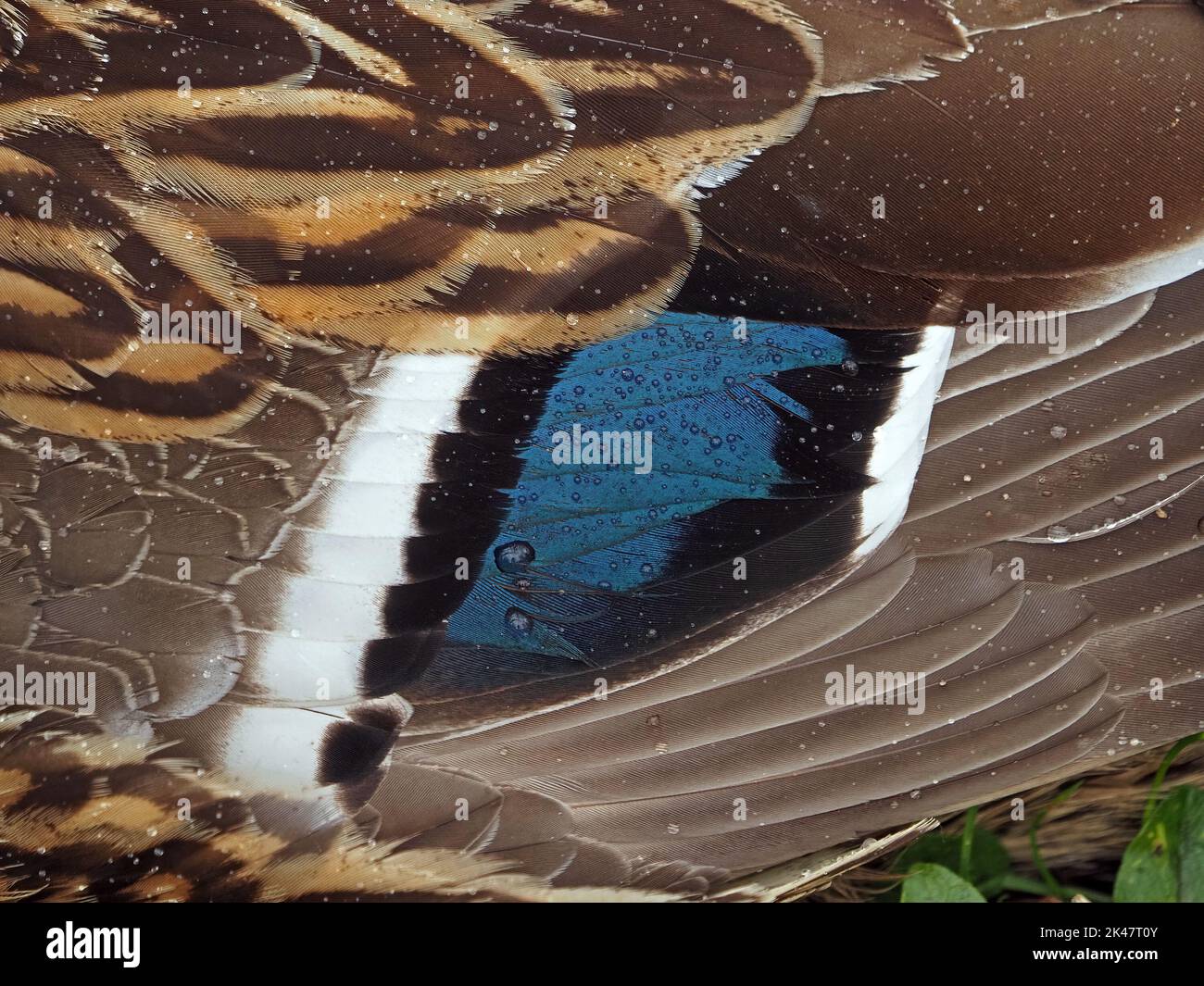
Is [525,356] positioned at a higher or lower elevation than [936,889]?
higher

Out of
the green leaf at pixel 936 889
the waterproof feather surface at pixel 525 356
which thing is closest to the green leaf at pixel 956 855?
the green leaf at pixel 936 889

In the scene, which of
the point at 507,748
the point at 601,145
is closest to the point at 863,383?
the point at 601,145

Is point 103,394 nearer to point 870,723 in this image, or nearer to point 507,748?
point 507,748

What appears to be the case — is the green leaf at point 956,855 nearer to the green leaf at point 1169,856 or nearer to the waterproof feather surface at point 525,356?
the green leaf at point 1169,856

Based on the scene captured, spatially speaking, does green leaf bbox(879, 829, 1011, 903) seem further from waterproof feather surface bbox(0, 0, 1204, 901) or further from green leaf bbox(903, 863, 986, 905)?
waterproof feather surface bbox(0, 0, 1204, 901)

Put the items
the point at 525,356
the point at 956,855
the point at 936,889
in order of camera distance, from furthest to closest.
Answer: the point at 956,855
the point at 936,889
the point at 525,356

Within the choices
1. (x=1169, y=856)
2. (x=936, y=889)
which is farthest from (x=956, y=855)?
(x=1169, y=856)

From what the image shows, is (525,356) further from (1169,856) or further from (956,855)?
(1169,856)
